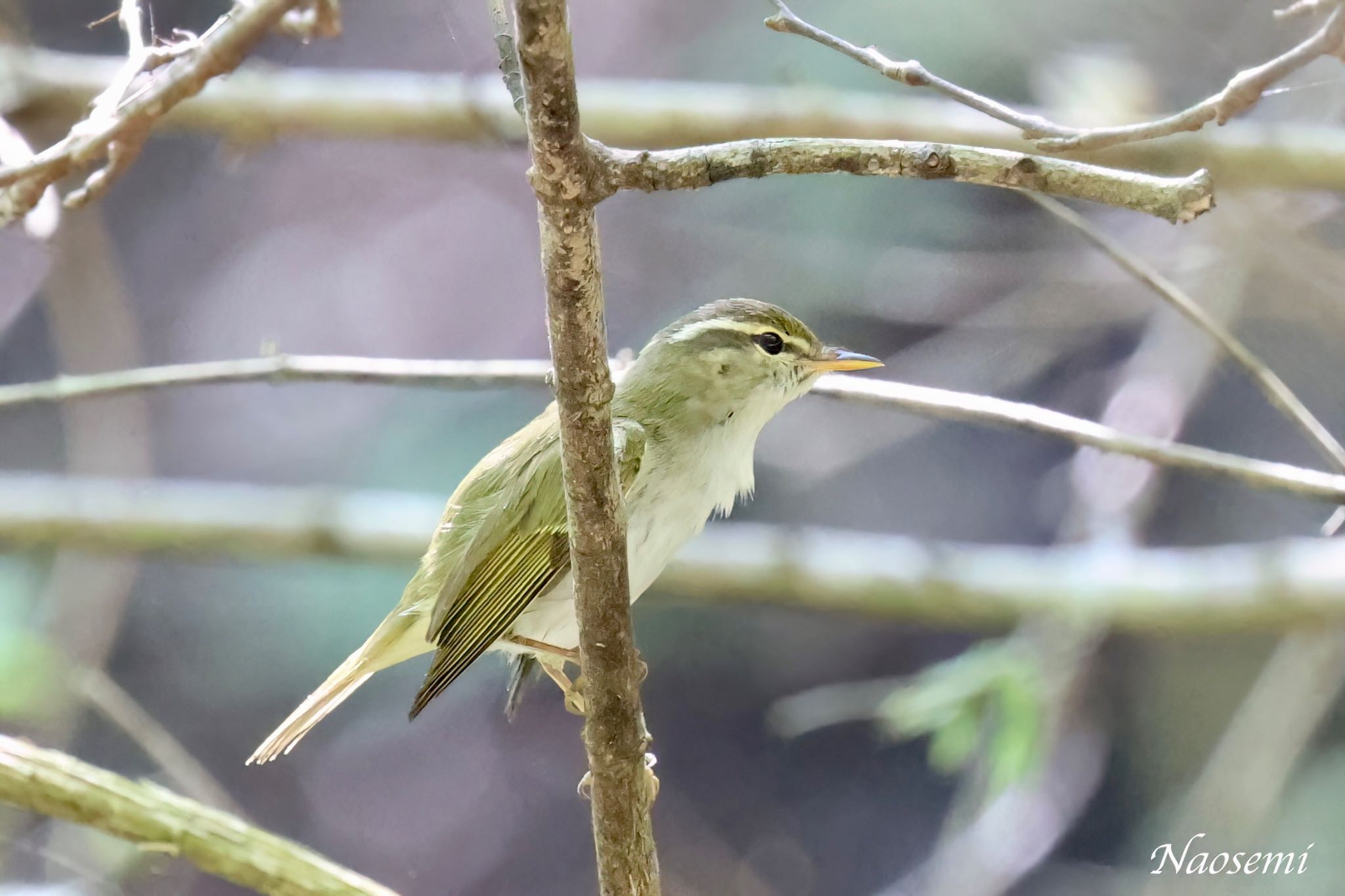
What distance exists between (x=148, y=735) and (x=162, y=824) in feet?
2.28

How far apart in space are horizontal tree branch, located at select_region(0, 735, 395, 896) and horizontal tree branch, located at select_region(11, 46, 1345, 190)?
1027 mm

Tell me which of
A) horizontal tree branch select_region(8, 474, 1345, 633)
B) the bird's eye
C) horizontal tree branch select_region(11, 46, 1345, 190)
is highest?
horizontal tree branch select_region(11, 46, 1345, 190)

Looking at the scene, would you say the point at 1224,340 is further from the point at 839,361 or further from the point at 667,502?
the point at 667,502

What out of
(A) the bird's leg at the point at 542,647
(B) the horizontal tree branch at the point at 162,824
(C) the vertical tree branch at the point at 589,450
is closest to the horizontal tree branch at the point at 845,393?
(A) the bird's leg at the point at 542,647

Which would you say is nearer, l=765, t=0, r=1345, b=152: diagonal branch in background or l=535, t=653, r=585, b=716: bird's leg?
l=765, t=0, r=1345, b=152: diagonal branch in background

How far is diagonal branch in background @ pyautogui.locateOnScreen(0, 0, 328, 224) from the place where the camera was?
952 millimetres

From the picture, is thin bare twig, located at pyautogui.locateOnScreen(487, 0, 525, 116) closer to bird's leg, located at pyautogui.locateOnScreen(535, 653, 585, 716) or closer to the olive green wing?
the olive green wing

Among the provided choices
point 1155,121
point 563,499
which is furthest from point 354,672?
point 1155,121

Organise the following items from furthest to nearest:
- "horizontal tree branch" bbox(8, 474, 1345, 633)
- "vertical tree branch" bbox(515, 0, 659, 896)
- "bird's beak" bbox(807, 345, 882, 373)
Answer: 1. "horizontal tree branch" bbox(8, 474, 1345, 633)
2. "bird's beak" bbox(807, 345, 882, 373)
3. "vertical tree branch" bbox(515, 0, 659, 896)

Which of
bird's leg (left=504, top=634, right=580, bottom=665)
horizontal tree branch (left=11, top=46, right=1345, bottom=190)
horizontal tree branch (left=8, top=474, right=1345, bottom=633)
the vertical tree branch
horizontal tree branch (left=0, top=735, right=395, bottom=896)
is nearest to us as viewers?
the vertical tree branch

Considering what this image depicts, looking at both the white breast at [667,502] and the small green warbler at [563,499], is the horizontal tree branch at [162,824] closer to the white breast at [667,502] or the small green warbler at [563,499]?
the small green warbler at [563,499]

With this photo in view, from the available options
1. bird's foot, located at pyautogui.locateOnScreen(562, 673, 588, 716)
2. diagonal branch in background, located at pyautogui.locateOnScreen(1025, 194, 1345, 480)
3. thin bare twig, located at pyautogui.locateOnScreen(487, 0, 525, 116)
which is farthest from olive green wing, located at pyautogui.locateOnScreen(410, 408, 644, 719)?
diagonal branch in background, located at pyautogui.locateOnScreen(1025, 194, 1345, 480)

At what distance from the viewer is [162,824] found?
1.20 meters

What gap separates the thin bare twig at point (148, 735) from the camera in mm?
1787
